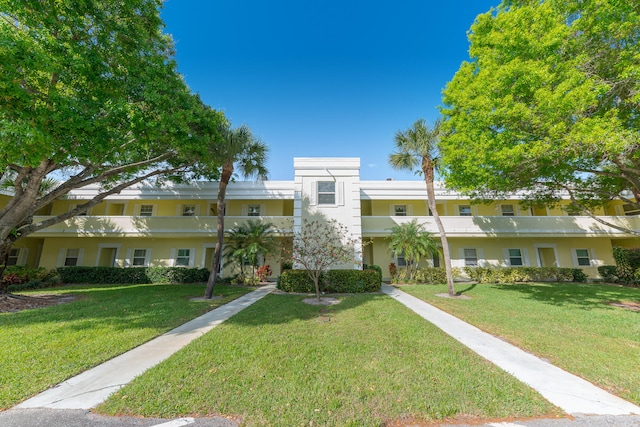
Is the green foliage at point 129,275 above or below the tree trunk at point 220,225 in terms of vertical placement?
below

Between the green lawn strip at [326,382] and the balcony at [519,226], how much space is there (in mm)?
11098

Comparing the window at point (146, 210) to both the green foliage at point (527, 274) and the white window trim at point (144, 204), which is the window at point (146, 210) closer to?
the white window trim at point (144, 204)

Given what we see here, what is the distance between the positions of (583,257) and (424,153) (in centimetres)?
1582

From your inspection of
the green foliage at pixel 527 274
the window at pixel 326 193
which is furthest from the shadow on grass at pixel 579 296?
the window at pixel 326 193

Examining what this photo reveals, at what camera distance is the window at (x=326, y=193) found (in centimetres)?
1409

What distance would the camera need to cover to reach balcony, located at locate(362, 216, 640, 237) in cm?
1642

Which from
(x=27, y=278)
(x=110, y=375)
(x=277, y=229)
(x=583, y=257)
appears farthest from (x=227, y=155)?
(x=583, y=257)

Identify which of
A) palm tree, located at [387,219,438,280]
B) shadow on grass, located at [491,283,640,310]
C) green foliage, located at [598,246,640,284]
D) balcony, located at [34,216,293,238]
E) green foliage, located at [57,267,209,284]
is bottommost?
shadow on grass, located at [491,283,640,310]

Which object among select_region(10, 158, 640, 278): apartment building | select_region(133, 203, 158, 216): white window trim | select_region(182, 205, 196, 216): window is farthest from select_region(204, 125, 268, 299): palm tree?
select_region(133, 203, 158, 216): white window trim

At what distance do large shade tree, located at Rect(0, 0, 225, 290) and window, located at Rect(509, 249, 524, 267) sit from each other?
20.5 m

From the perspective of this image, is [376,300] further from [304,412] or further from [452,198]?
[452,198]

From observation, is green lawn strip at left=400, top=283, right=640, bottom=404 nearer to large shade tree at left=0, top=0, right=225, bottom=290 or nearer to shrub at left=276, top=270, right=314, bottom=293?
shrub at left=276, top=270, right=314, bottom=293

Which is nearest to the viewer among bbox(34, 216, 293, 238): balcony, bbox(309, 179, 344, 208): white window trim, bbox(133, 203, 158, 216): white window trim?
bbox(309, 179, 344, 208): white window trim

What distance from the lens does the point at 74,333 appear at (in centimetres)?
604
